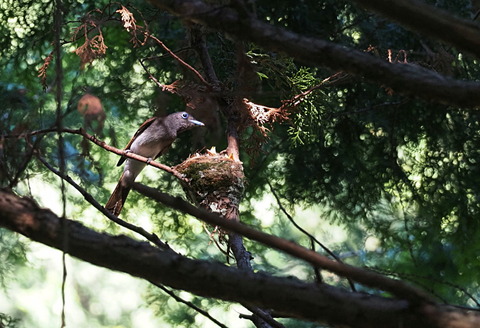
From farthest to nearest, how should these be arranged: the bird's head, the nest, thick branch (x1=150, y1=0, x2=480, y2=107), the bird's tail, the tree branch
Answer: the bird's head → the bird's tail → the nest → thick branch (x1=150, y1=0, x2=480, y2=107) → the tree branch

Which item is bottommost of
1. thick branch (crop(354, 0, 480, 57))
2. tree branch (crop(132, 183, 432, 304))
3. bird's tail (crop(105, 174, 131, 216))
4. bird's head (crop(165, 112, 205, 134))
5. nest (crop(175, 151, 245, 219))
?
tree branch (crop(132, 183, 432, 304))

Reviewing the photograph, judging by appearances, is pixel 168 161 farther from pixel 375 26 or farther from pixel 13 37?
pixel 375 26

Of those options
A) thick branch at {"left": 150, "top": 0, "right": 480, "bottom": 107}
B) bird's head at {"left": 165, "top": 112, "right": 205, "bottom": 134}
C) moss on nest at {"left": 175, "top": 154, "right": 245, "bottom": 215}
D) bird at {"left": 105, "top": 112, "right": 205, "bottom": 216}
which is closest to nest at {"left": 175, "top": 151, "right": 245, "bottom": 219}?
moss on nest at {"left": 175, "top": 154, "right": 245, "bottom": 215}

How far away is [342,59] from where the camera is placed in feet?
4.51

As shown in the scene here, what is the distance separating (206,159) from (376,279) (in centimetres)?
189

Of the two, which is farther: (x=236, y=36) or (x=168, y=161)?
(x=168, y=161)

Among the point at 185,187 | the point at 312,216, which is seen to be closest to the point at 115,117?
the point at 185,187

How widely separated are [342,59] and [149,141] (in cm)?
277

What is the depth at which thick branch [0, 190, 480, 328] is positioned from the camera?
4.20ft

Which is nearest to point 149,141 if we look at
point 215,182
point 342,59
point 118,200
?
point 118,200

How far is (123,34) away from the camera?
15.3 feet

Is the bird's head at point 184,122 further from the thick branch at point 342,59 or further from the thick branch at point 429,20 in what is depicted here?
the thick branch at point 429,20

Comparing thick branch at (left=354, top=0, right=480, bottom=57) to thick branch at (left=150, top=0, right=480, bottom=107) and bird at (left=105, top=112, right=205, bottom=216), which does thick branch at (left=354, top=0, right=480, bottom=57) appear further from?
bird at (left=105, top=112, right=205, bottom=216)

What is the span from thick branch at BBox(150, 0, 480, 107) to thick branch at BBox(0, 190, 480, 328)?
363 mm
